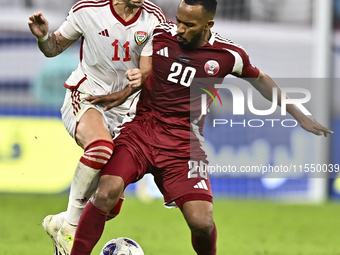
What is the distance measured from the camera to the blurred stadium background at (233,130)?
876 centimetres

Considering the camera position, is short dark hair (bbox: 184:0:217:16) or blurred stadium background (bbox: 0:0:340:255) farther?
blurred stadium background (bbox: 0:0:340:255)

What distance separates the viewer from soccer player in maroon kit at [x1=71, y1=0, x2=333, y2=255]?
3.88 meters

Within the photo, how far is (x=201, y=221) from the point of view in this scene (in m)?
3.78

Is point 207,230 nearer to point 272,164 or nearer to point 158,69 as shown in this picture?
point 158,69

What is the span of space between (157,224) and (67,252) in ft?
11.3

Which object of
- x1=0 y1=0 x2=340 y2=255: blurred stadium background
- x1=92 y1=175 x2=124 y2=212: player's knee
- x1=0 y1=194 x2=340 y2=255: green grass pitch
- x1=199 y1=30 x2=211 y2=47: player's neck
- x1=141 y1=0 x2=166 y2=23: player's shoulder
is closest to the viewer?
x1=92 y1=175 x2=124 y2=212: player's knee

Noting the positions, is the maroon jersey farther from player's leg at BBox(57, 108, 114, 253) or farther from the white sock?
the white sock

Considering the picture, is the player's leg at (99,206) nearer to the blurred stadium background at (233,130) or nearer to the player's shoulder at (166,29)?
the player's shoulder at (166,29)

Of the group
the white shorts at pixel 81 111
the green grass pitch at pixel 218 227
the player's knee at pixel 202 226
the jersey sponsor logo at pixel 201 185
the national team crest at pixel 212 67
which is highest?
the national team crest at pixel 212 67

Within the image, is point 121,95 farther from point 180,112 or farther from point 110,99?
point 180,112

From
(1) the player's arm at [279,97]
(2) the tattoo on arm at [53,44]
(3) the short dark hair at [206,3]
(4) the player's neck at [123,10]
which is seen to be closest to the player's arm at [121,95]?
(4) the player's neck at [123,10]

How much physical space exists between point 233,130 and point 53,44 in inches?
231

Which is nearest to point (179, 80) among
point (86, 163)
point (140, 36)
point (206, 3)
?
point (140, 36)

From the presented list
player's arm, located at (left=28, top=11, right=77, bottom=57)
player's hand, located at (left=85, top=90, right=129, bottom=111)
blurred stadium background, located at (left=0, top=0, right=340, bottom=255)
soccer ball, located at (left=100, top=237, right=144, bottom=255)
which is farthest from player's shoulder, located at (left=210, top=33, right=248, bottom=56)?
blurred stadium background, located at (left=0, top=0, right=340, bottom=255)
